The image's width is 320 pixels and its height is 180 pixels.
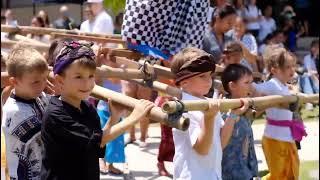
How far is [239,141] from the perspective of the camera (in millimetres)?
4277

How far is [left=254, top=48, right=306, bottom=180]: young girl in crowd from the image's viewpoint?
4.95 meters

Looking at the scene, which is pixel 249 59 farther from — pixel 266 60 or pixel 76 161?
pixel 76 161

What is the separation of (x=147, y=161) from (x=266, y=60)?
2505 millimetres

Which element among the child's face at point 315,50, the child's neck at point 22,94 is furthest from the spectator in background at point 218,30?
the child's face at point 315,50

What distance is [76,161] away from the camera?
2.99m

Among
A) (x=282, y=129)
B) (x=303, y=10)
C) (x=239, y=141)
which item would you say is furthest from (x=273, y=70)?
(x=303, y=10)

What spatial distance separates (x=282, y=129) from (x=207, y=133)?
179 cm

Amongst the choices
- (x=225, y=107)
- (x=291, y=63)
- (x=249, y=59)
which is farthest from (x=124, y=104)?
(x=249, y=59)

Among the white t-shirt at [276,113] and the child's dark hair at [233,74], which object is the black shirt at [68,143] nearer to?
the child's dark hair at [233,74]

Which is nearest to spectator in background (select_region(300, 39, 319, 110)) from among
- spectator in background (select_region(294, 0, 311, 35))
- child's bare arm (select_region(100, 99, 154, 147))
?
spectator in background (select_region(294, 0, 311, 35))

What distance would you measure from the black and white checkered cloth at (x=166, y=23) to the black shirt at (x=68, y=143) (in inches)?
63.0

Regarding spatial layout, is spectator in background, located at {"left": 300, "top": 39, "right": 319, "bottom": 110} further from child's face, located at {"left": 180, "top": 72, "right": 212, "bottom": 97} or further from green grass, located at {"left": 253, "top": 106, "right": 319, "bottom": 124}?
child's face, located at {"left": 180, "top": 72, "right": 212, "bottom": 97}

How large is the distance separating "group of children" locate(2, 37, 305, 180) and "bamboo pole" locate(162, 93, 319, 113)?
7 cm

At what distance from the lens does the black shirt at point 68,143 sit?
9.64 feet
